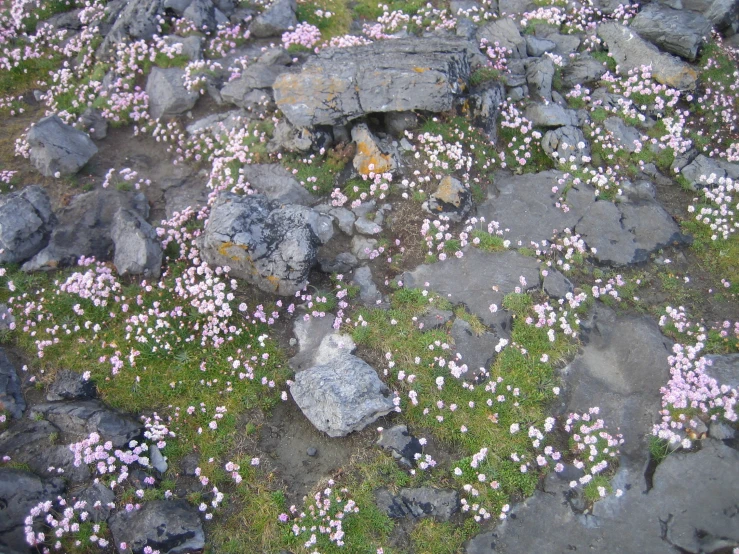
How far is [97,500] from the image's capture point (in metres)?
8.85

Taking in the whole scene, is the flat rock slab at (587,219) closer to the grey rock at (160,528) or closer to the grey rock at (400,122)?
the grey rock at (400,122)

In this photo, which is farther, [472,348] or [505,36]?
[505,36]

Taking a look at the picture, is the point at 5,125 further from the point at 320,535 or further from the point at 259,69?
the point at 320,535

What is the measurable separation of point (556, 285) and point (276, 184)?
7015 millimetres

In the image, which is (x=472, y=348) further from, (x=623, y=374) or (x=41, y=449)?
(x=41, y=449)

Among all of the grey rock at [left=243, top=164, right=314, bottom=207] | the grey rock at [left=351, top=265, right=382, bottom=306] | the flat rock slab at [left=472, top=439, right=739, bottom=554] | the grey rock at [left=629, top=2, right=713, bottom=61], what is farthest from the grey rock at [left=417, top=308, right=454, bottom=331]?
the grey rock at [left=629, top=2, right=713, bottom=61]

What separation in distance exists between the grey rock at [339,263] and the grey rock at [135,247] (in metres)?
3.66

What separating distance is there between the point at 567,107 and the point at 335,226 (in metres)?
7.44

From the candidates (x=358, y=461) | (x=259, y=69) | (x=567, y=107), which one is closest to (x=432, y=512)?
(x=358, y=461)

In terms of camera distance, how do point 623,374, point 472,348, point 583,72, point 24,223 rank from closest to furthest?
point 623,374 < point 472,348 < point 24,223 < point 583,72

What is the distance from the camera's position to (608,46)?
51.7ft

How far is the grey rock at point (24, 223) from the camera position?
40.2 feet

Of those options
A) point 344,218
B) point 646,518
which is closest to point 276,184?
point 344,218

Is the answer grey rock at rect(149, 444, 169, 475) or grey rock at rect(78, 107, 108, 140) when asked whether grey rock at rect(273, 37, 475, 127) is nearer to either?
grey rock at rect(78, 107, 108, 140)
